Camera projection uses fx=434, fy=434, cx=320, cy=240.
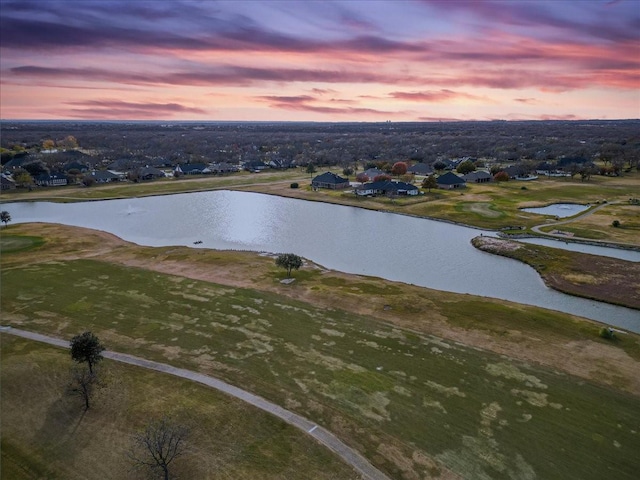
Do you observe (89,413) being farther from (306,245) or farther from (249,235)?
(249,235)

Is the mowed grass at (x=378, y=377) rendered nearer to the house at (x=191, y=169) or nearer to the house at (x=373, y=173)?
the house at (x=373, y=173)

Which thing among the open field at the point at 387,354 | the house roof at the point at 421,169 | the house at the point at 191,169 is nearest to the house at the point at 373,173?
the house roof at the point at 421,169

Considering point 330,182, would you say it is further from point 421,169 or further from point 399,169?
point 421,169

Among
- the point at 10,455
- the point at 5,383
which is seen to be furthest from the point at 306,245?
the point at 10,455

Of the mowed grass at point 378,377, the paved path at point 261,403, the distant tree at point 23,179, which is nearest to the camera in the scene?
the paved path at point 261,403

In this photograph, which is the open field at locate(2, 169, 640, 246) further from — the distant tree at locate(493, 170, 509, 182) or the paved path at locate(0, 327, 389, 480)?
the paved path at locate(0, 327, 389, 480)
